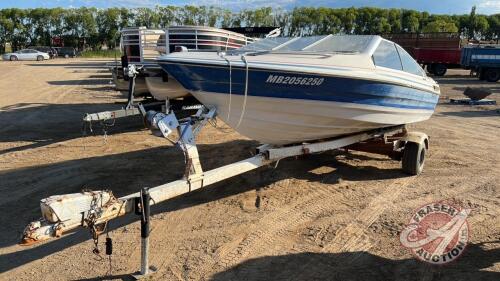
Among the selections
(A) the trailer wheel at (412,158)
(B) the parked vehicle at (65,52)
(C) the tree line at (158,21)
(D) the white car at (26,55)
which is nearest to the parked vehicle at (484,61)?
(A) the trailer wheel at (412,158)

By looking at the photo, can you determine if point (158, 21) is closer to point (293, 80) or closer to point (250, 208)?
point (250, 208)

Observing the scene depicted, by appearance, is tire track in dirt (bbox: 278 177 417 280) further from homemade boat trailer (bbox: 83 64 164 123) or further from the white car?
the white car

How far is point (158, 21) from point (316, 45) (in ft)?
191

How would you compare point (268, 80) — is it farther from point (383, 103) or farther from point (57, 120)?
point (57, 120)

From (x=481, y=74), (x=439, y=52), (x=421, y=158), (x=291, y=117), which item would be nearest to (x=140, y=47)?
(x=291, y=117)

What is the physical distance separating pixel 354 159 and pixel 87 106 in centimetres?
892

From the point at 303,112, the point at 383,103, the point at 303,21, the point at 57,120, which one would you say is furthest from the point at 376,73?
the point at 303,21

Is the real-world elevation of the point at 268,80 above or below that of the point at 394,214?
above

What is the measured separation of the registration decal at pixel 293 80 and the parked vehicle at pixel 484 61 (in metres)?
23.3

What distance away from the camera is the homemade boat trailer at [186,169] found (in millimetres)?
3477

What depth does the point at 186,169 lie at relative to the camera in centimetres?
459

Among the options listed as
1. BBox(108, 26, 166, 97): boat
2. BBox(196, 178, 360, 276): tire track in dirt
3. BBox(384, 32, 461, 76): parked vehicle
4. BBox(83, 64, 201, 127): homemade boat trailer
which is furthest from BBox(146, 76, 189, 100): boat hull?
BBox(384, 32, 461, 76): parked vehicle

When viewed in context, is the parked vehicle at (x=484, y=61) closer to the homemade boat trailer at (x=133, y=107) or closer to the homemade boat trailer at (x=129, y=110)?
the homemade boat trailer at (x=133, y=107)

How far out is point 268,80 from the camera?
5.04 metres
